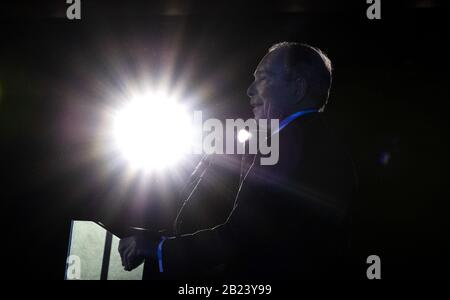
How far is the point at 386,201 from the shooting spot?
252 centimetres

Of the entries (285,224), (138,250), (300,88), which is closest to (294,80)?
(300,88)

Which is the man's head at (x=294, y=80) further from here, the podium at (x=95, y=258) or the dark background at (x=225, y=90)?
the podium at (x=95, y=258)

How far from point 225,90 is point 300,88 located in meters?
1.47

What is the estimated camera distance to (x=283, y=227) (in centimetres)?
104

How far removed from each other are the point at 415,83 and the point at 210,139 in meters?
1.71

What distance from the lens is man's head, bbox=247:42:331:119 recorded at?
4.43 feet

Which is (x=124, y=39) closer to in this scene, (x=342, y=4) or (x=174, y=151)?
(x=174, y=151)

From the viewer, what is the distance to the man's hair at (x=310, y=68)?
1360 mm

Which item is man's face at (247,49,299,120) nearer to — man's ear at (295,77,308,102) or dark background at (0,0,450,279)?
man's ear at (295,77,308,102)

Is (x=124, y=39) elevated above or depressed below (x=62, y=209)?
above

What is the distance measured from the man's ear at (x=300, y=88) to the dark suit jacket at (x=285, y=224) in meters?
0.21
